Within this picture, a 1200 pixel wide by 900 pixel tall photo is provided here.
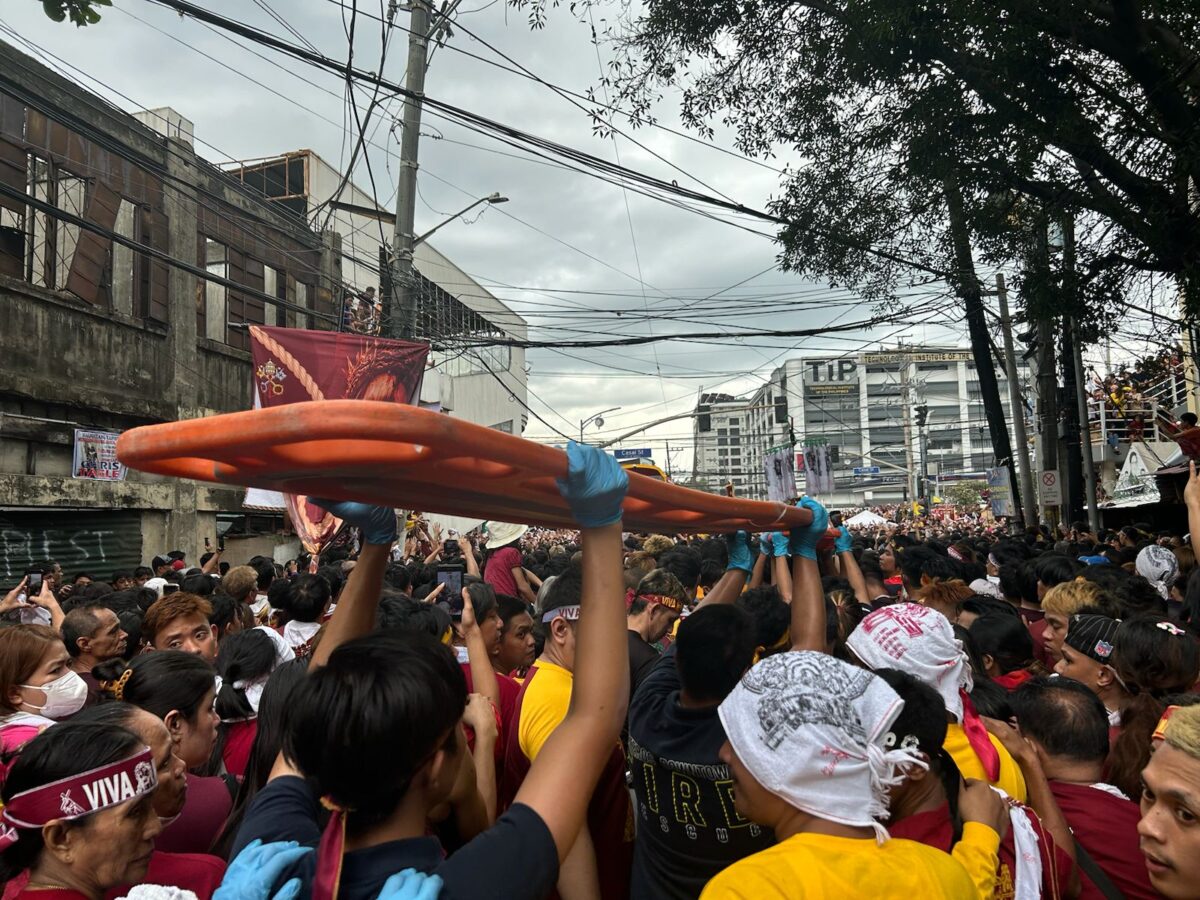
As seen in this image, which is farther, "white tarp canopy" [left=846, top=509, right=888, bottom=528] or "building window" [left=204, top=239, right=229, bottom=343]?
"white tarp canopy" [left=846, top=509, right=888, bottom=528]

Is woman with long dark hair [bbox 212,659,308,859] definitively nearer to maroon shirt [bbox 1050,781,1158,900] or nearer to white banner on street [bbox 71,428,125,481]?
maroon shirt [bbox 1050,781,1158,900]

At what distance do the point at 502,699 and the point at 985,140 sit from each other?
21.0ft

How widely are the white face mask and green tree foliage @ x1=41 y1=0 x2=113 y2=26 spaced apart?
2.73m

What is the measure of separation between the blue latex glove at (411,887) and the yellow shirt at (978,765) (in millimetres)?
1655

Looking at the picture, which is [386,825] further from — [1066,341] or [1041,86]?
[1066,341]

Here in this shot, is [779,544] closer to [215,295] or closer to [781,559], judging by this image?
[781,559]

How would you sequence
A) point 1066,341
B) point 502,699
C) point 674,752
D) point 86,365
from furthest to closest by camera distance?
point 86,365 → point 1066,341 → point 502,699 → point 674,752

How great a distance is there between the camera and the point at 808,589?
3.57m

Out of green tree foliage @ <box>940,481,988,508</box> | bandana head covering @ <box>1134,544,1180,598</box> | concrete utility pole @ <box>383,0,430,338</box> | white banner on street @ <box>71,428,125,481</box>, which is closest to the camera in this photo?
bandana head covering @ <box>1134,544,1180,598</box>

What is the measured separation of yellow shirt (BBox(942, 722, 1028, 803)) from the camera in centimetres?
248

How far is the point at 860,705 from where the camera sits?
1.80m

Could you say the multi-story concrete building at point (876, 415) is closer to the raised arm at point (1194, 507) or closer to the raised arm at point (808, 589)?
the raised arm at point (1194, 507)

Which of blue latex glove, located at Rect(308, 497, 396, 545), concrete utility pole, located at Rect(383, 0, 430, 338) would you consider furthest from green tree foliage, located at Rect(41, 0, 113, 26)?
concrete utility pole, located at Rect(383, 0, 430, 338)

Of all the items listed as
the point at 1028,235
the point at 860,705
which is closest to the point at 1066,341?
the point at 1028,235
